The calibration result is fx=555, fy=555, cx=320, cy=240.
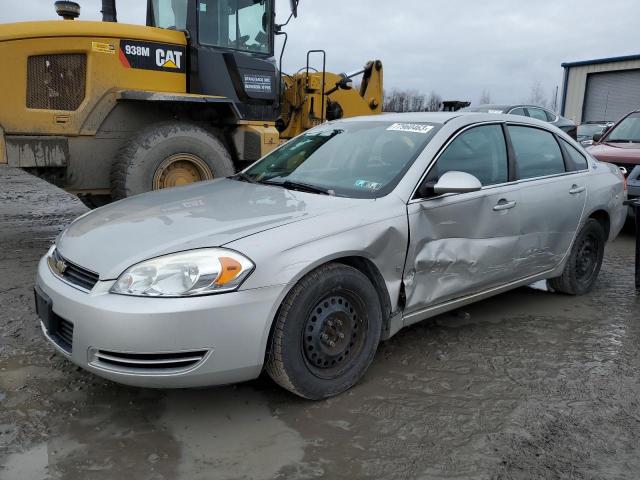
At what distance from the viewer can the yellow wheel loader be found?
18.5 feet

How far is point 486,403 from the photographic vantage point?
299 centimetres

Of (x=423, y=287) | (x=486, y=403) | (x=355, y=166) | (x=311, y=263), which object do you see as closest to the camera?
(x=311, y=263)

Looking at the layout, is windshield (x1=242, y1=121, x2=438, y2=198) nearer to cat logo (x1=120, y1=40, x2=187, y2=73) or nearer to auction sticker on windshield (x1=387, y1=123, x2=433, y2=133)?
auction sticker on windshield (x1=387, y1=123, x2=433, y2=133)

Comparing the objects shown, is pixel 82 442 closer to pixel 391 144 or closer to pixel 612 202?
pixel 391 144

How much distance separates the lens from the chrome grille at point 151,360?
8.29 feet

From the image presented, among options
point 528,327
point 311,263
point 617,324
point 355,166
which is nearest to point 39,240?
point 355,166

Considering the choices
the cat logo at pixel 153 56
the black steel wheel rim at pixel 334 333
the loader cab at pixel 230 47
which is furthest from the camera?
the loader cab at pixel 230 47

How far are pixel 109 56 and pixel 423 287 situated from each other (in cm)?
446

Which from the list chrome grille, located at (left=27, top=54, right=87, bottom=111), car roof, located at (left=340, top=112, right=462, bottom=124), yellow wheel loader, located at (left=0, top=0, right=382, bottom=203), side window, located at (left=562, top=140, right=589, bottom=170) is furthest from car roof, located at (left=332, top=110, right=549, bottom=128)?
chrome grille, located at (left=27, top=54, right=87, bottom=111)

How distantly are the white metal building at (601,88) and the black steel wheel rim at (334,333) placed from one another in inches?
1039

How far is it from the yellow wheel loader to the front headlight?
11.9 ft

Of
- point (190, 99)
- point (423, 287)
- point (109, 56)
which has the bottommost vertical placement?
point (423, 287)

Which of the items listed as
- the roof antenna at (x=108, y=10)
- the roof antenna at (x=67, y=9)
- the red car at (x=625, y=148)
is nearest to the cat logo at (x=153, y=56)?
the roof antenna at (x=67, y=9)

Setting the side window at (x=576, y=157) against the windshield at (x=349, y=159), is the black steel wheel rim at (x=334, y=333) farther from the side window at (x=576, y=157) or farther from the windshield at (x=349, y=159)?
the side window at (x=576, y=157)
